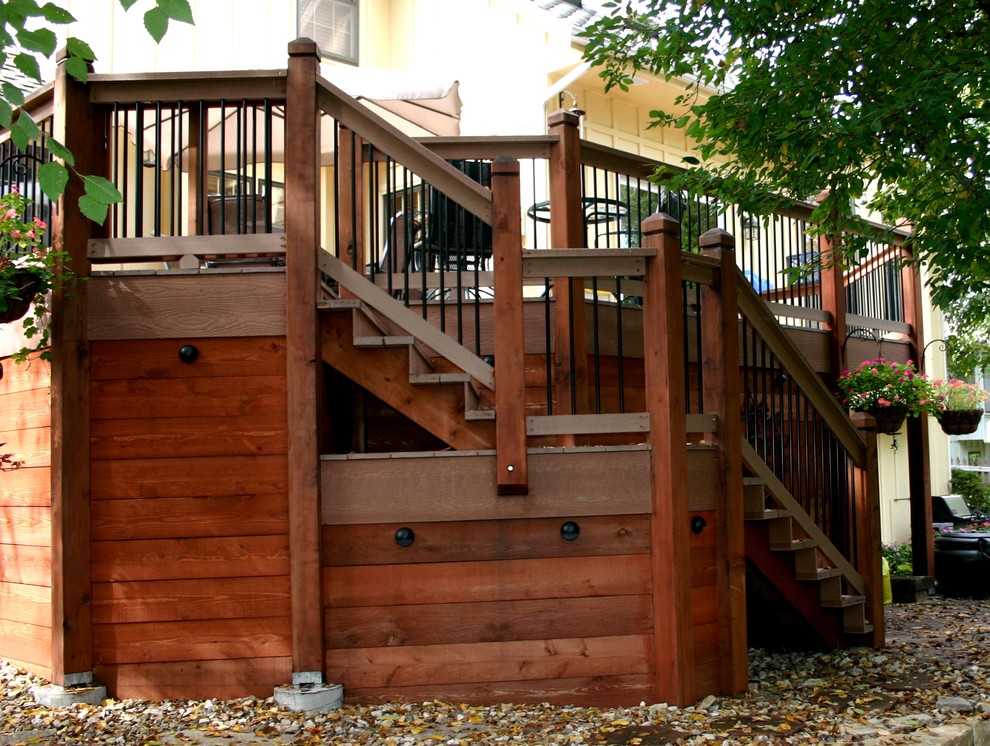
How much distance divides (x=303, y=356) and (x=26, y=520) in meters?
1.78

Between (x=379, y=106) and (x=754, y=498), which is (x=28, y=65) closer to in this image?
(x=754, y=498)

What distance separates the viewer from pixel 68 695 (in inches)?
191

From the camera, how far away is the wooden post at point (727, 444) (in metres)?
5.42

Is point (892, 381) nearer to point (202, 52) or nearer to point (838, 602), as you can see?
point (838, 602)

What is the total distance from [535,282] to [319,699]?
2.84 meters

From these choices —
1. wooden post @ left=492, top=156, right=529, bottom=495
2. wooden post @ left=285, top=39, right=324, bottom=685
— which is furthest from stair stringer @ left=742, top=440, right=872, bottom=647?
wooden post @ left=285, top=39, right=324, bottom=685

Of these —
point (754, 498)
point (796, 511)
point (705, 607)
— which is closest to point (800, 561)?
point (796, 511)

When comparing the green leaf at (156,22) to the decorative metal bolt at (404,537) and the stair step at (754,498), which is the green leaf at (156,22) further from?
the stair step at (754,498)

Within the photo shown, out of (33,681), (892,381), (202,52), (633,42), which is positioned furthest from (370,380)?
(202,52)

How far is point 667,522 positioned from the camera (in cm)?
504

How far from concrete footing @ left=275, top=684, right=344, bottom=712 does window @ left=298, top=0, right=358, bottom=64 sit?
332 inches

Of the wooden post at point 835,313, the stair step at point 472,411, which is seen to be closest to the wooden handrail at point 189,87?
the stair step at point 472,411

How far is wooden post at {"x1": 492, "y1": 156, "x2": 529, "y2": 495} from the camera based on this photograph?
196 inches

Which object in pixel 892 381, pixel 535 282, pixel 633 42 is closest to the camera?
pixel 535 282
